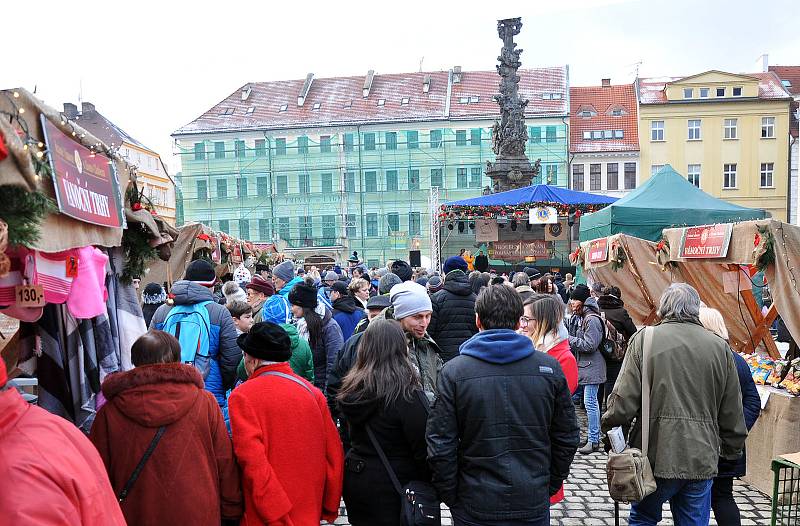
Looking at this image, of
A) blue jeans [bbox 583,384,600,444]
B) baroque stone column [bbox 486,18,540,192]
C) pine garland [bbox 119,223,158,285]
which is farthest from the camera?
baroque stone column [bbox 486,18,540,192]

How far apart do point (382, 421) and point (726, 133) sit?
148ft

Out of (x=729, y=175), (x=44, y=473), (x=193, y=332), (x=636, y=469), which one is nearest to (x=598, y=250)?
(x=636, y=469)

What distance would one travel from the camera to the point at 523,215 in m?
15.5

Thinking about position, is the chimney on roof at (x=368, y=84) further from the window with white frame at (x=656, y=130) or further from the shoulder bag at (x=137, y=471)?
the shoulder bag at (x=137, y=471)

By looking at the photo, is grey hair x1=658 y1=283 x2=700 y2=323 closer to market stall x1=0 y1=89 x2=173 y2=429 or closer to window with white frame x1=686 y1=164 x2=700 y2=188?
market stall x1=0 y1=89 x2=173 y2=429

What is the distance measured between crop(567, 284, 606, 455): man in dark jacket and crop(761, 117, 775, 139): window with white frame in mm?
41488

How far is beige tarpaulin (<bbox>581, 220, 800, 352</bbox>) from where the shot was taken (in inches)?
210

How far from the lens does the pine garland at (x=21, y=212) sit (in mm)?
1938

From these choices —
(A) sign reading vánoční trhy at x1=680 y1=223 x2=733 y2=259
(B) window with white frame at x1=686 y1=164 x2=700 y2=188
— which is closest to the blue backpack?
(A) sign reading vánoční trhy at x1=680 y1=223 x2=733 y2=259

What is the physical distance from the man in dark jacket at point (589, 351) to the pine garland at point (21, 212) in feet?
18.2

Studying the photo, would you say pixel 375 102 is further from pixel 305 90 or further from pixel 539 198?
pixel 539 198

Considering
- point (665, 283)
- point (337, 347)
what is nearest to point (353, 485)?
point (337, 347)

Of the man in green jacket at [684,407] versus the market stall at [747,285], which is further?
the market stall at [747,285]

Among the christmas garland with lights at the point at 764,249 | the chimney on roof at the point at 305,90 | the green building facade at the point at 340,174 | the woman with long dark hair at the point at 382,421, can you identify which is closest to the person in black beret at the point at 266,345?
the woman with long dark hair at the point at 382,421
